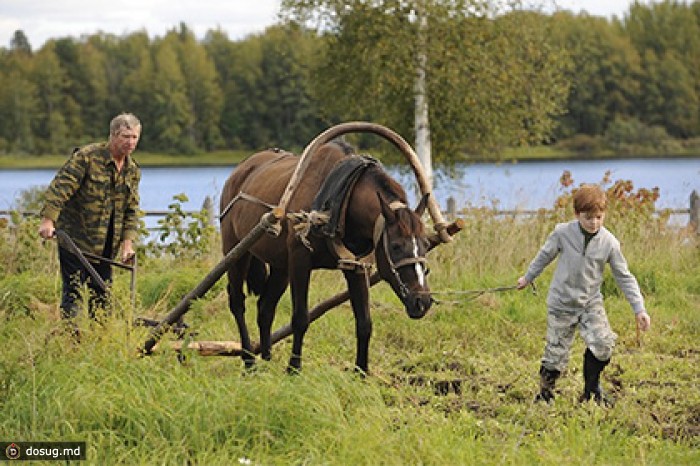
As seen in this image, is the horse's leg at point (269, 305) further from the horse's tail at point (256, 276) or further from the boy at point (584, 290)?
the boy at point (584, 290)

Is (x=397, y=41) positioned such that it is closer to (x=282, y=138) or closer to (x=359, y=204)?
(x=359, y=204)

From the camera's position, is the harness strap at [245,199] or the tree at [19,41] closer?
the harness strap at [245,199]

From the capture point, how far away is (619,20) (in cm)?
8588

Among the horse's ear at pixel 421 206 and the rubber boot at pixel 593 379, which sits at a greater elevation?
the horse's ear at pixel 421 206

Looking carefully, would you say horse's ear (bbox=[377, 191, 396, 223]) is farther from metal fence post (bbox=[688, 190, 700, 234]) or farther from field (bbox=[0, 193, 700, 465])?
metal fence post (bbox=[688, 190, 700, 234])

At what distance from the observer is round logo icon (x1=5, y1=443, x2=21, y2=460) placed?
5809 mm

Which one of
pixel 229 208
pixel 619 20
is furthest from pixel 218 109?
pixel 229 208

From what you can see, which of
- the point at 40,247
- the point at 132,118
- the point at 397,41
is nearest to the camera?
the point at 132,118

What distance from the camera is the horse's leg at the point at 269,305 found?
29.4ft

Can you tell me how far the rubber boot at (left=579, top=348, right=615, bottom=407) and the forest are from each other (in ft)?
70.0

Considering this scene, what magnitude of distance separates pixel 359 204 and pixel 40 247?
7247mm

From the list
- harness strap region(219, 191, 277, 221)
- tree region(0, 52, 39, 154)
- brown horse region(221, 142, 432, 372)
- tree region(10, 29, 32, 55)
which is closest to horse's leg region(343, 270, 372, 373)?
brown horse region(221, 142, 432, 372)

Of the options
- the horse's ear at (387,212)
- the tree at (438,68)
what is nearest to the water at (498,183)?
the tree at (438,68)

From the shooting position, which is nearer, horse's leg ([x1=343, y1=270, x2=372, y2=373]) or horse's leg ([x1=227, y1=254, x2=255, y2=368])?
horse's leg ([x1=343, y1=270, x2=372, y2=373])
